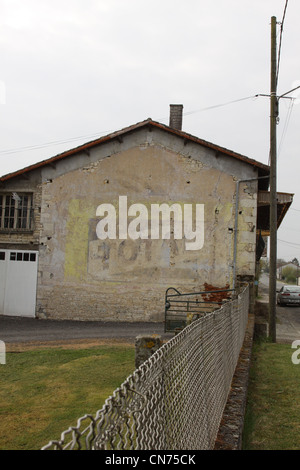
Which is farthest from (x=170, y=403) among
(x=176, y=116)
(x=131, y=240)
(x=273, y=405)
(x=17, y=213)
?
(x=176, y=116)

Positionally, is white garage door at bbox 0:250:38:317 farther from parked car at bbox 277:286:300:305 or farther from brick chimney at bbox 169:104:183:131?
parked car at bbox 277:286:300:305

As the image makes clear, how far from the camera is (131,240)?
52.9 feet

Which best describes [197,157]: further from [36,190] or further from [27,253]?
[27,253]

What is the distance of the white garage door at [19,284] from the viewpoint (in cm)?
1650

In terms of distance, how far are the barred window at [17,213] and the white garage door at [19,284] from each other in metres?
1.06

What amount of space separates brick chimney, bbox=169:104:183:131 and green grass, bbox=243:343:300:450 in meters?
10.9

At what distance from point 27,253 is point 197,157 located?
7.59 metres

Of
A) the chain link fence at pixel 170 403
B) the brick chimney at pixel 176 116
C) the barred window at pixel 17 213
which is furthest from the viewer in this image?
the brick chimney at pixel 176 116

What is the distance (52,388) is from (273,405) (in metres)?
3.52

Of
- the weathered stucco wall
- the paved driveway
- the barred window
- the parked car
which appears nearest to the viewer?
the paved driveway

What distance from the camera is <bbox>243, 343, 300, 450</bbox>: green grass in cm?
516

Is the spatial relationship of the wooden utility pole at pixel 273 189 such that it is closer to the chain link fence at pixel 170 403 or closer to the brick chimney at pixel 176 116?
the brick chimney at pixel 176 116

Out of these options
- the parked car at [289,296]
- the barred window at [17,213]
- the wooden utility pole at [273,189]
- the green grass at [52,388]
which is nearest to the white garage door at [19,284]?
the barred window at [17,213]

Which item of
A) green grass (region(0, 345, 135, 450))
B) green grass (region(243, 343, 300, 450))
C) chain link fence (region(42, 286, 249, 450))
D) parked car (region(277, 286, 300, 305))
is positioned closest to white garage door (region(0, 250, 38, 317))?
green grass (region(0, 345, 135, 450))
